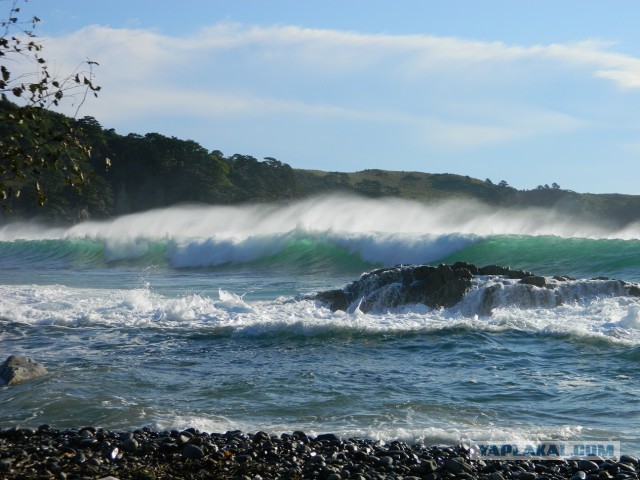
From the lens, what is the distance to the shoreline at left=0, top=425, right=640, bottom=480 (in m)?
6.65

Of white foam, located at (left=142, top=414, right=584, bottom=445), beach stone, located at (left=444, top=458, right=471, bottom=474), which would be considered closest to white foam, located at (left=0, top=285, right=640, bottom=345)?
white foam, located at (left=142, top=414, right=584, bottom=445)

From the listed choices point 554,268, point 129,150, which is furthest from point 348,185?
point 554,268

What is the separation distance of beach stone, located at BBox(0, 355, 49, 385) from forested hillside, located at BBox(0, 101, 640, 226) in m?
56.4

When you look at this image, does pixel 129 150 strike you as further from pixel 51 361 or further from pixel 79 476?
pixel 79 476

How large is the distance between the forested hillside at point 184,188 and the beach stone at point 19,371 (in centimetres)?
5642

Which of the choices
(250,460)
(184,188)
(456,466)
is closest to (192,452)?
(250,460)

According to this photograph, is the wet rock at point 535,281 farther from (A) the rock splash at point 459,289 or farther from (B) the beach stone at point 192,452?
(B) the beach stone at point 192,452

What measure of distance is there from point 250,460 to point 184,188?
7079cm

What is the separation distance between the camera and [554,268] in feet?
90.5

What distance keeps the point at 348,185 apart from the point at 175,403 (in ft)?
275

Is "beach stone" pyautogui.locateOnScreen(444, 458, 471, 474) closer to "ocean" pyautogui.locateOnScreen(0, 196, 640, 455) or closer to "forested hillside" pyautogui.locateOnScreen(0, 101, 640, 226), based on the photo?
"ocean" pyautogui.locateOnScreen(0, 196, 640, 455)

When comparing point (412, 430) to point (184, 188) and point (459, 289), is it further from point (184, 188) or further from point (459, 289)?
point (184, 188)

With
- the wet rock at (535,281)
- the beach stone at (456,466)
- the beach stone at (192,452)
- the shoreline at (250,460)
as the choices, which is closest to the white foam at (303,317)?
the wet rock at (535,281)

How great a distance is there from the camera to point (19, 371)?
10930 millimetres
